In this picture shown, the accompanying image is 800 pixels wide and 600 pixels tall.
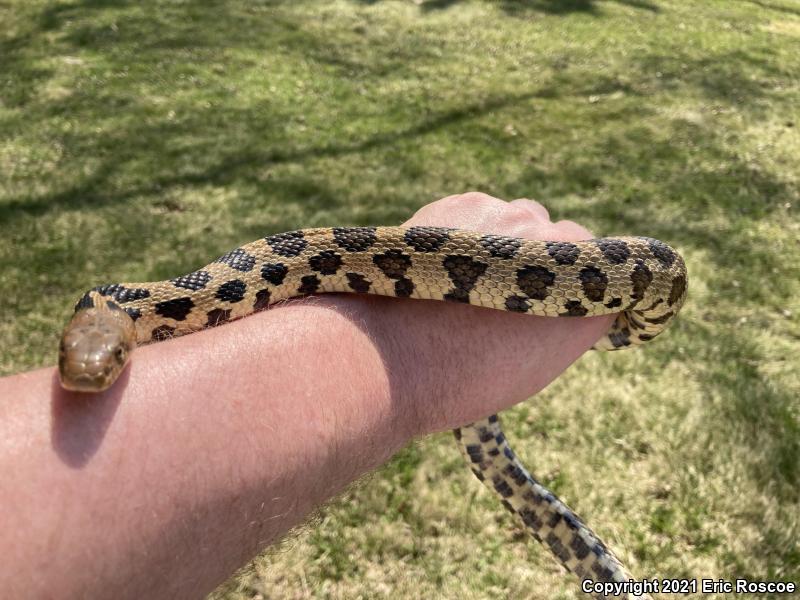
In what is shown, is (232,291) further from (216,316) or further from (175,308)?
(175,308)

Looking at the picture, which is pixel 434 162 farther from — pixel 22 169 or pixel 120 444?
pixel 120 444

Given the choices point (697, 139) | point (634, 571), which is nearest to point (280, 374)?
point (634, 571)

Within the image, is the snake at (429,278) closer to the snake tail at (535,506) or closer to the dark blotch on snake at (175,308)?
the dark blotch on snake at (175,308)

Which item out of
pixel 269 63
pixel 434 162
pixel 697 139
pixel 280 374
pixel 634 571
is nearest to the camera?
pixel 280 374

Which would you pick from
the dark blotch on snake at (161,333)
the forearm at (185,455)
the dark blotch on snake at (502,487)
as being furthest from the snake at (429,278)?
the dark blotch on snake at (502,487)

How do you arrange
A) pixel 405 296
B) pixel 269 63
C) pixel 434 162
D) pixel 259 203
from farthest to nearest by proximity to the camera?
pixel 269 63
pixel 434 162
pixel 259 203
pixel 405 296

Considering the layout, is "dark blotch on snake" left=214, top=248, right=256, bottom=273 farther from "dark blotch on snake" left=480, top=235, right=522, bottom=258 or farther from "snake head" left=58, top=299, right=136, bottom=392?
"dark blotch on snake" left=480, top=235, right=522, bottom=258
